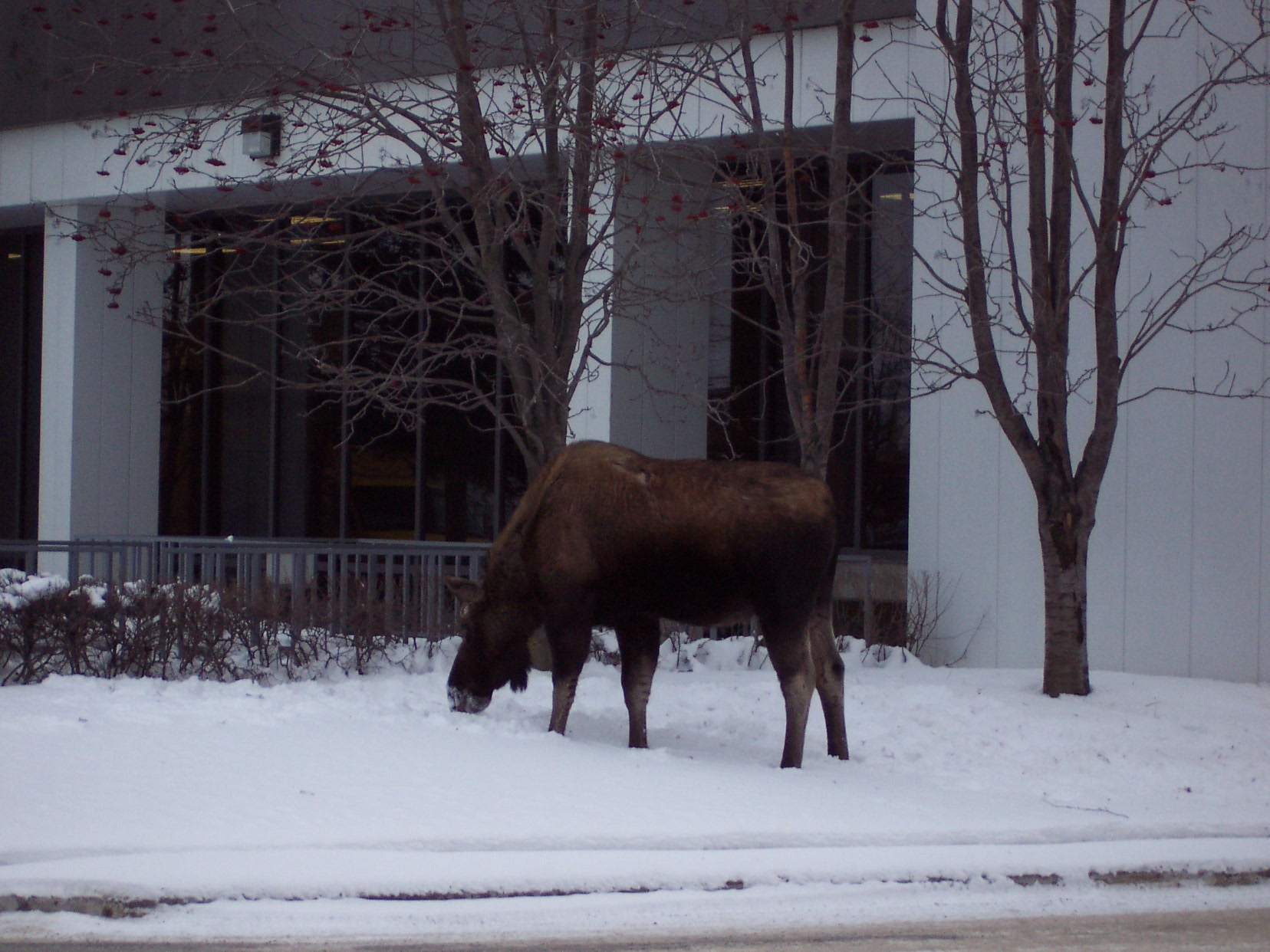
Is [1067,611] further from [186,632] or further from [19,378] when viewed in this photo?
[19,378]

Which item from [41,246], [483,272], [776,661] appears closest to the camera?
[776,661]

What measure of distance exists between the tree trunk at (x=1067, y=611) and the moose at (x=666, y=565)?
2.61 meters

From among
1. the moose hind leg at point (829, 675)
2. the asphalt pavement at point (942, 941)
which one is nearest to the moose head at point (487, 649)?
the moose hind leg at point (829, 675)

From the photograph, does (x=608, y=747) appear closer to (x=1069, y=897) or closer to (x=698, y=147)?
(x=1069, y=897)

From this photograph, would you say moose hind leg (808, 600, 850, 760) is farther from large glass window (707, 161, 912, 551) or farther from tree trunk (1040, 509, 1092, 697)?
large glass window (707, 161, 912, 551)

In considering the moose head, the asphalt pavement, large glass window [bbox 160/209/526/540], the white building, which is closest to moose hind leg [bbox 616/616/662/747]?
the moose head

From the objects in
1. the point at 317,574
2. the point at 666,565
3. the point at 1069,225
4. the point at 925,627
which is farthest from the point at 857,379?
the point at 666,565

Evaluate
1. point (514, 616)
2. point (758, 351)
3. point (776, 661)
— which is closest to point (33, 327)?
point (758, 351)

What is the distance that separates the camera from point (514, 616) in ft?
28.6

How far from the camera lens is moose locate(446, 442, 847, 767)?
7.91 metres

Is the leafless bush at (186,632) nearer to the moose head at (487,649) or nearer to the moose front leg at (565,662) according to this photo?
the moose head at (487,649)

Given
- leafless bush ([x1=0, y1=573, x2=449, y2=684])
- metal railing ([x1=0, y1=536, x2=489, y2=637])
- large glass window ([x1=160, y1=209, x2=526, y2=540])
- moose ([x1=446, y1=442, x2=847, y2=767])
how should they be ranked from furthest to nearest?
large glass window ([x1=160, y1=209, x2=526, y2=540]) → metal railing ([x1=0, y1=536, x2=489, y2=637]) → leafless bush ([x1=0, y1=573, x2=449, y2=684]) → moose ([x1=446, y1=442, x2=847, y2=767])

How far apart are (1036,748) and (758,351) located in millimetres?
9650

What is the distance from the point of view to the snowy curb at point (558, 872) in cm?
530
